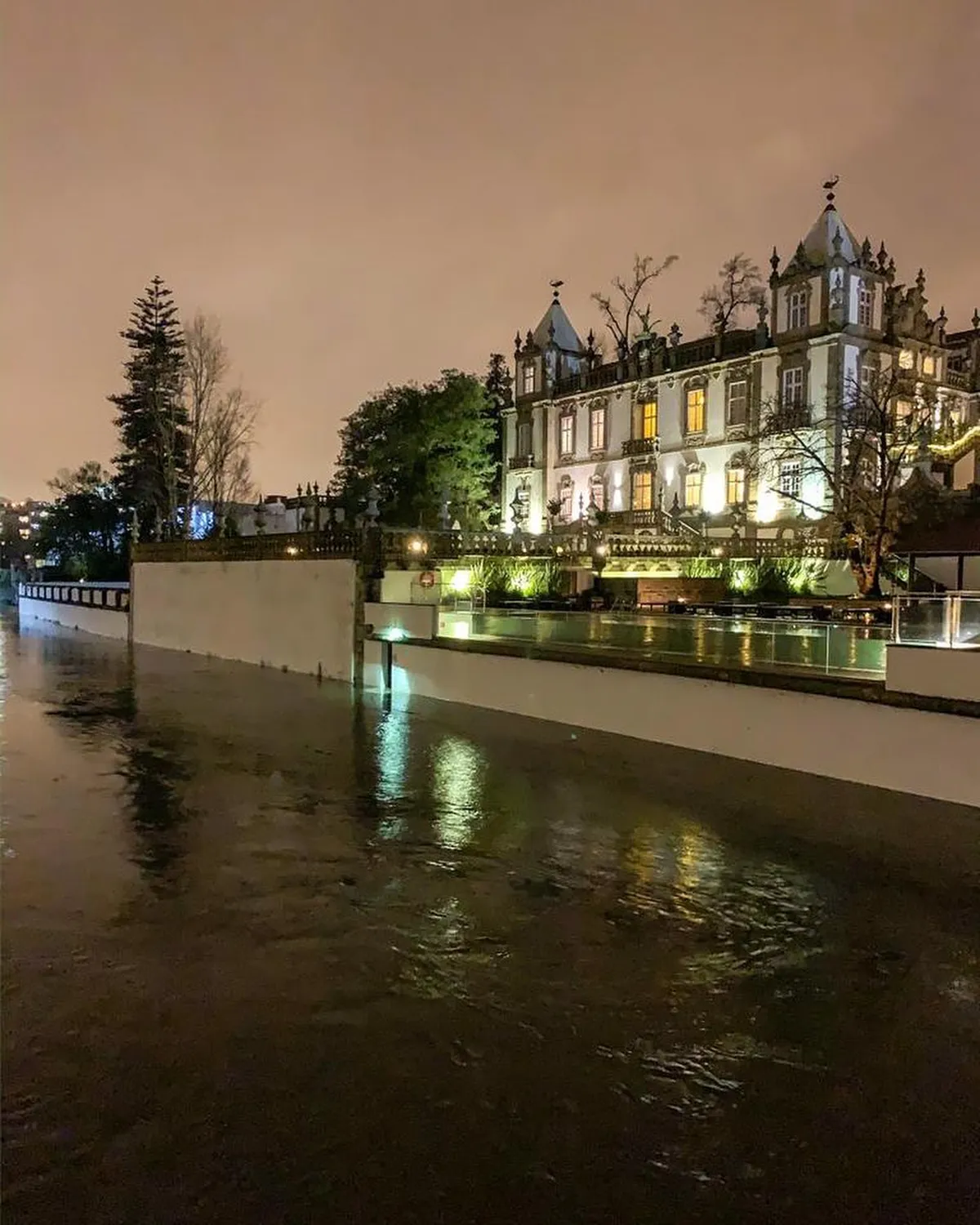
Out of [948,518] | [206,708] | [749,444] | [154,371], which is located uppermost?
[154,371]

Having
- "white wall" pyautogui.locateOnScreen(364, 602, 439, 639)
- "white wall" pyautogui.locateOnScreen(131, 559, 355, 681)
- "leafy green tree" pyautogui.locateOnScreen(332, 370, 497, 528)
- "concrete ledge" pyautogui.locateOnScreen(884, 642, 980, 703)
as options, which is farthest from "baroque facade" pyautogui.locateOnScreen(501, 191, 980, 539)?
"concrete ledge" pyautogui.locateOnScreen(884, 642, 980, 703)

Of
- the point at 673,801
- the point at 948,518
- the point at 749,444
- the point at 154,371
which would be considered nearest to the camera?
the point at 673,801

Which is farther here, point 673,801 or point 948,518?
point 948,518

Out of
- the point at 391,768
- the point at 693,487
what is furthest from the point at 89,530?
the point at 391,768

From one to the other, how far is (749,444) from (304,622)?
19.9 m

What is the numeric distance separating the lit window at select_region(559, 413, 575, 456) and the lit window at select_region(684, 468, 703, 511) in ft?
23.1

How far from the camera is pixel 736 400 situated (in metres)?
37.1

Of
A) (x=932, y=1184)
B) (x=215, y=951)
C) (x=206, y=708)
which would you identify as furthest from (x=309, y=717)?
(x=932, y=1184)

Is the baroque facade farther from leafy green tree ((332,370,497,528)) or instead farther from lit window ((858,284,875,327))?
leafy green tree ((332,370,497,528))

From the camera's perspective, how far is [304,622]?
75.3 feet

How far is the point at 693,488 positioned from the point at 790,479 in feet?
17.9

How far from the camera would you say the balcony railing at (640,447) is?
131ft

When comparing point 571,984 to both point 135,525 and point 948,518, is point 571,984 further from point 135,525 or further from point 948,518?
point 135,525

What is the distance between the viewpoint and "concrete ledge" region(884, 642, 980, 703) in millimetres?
9508
